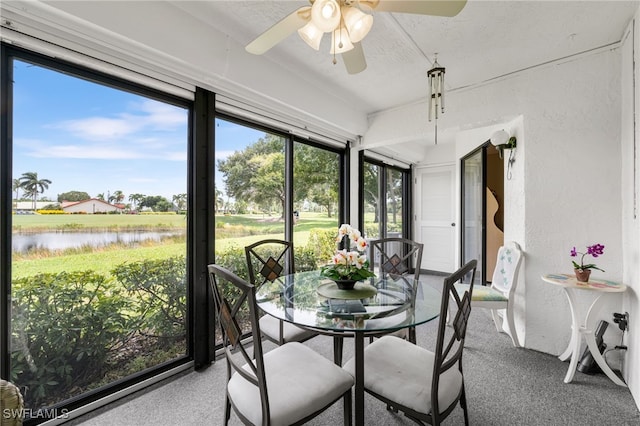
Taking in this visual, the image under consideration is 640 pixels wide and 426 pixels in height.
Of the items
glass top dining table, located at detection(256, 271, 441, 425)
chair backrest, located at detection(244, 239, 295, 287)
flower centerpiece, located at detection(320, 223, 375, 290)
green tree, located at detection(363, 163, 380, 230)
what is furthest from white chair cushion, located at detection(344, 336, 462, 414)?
green tree, located at detection(363, 163, 380, 230)

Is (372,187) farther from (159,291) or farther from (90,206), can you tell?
(90,206)

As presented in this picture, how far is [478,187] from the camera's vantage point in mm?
3801

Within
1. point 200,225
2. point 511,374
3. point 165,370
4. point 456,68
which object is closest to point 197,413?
point 165,370

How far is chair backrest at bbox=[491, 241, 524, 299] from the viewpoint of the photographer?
99.6 inches

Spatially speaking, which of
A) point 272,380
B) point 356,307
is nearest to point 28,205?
point 272,380

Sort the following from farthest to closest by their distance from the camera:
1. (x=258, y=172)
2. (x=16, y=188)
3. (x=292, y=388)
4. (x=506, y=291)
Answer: (x=258, y=172), (x=506, y=291), (x=16, y=188), (x=292, y=388)

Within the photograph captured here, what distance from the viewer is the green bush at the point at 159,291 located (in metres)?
2.04

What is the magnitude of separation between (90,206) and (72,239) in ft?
0.76

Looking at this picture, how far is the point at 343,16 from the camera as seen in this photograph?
1.35 metres

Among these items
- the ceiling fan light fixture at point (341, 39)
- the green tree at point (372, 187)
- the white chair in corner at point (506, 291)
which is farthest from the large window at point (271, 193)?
the white chair in corner at point (506, 291)

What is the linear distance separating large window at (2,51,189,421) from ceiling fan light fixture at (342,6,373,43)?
5.03ft

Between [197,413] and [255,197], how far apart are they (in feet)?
6.02

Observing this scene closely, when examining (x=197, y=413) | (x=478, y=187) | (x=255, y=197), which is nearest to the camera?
(x=197, y=413)

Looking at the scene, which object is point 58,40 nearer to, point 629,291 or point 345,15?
point 345,15
